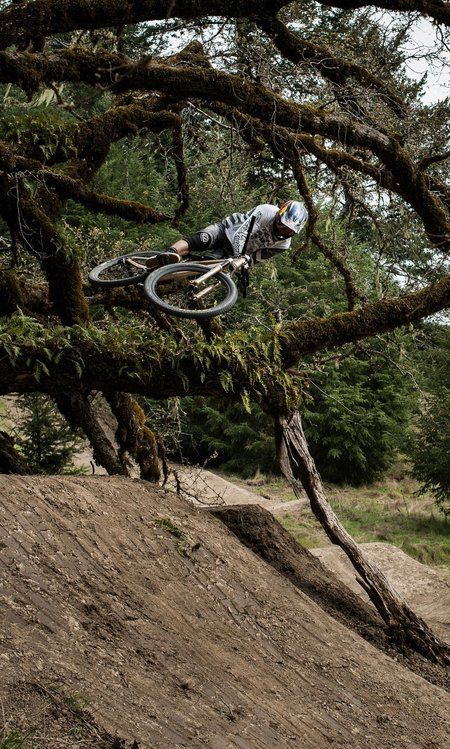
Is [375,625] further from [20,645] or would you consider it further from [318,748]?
[20,645]

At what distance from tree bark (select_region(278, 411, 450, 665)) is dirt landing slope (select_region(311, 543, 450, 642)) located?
84.6 inches

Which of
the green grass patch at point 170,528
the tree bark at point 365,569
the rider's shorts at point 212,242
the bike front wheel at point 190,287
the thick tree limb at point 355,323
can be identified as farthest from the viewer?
the tree bark at point 365,569

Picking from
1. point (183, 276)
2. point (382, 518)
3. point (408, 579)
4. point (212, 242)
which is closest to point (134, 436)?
point (183, 276)

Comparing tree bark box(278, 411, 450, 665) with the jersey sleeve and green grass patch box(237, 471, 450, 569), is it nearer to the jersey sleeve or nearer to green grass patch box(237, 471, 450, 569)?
the jersey sleeve

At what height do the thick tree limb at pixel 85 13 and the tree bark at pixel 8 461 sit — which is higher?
the thick tree limb at pixel 85 13

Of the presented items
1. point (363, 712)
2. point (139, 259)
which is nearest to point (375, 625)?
point (363, 712)

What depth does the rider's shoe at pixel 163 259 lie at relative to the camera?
8.77m

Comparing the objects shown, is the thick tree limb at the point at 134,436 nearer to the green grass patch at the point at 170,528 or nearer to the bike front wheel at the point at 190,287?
the bike front wheel at the point at 190,287

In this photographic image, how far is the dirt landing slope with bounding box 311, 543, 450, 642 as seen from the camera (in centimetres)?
1208

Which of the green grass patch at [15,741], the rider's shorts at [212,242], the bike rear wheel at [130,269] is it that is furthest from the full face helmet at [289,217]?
the green grass patch at [15,741]

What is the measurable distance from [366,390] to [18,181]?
1659cm

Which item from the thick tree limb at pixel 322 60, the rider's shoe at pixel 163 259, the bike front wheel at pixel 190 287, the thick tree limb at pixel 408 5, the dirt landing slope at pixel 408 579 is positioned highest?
the thick tree limb at pixel 322 60

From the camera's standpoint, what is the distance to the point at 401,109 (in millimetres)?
9906

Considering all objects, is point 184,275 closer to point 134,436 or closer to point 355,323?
point 355,323
